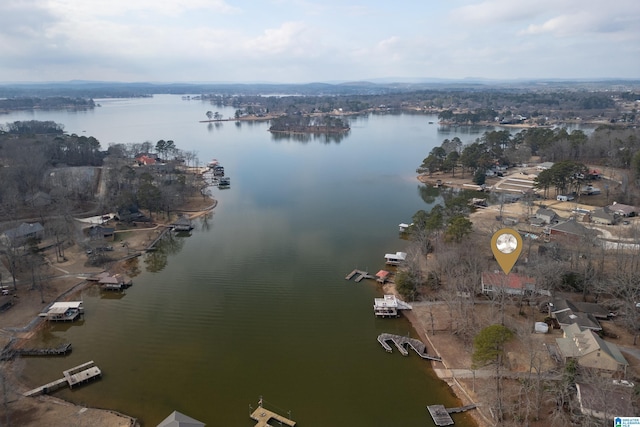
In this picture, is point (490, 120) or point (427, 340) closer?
point (427, 340)

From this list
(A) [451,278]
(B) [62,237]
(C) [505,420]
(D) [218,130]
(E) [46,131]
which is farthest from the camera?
(D) [218,130]

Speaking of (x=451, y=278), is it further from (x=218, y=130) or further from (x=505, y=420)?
(x=218, y=130)

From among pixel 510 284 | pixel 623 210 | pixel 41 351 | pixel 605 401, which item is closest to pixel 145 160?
pixel 41 351

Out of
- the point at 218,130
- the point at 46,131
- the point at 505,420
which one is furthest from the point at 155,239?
the point at 218,130

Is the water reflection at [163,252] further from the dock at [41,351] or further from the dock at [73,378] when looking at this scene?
the dock at [73,378]

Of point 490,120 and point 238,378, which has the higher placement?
point 490,120

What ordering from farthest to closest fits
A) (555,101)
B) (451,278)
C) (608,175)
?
(555,101) → (608,175) → (451,278)

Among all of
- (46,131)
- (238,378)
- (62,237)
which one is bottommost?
(238,378)

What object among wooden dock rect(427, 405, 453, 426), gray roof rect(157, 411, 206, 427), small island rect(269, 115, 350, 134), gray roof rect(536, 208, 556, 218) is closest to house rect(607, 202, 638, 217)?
gray roof rect(536, 208, 556, 218)

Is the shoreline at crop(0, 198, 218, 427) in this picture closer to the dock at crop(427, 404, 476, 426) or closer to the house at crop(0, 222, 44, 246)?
the dock at crop(427, 404, 476, 426)
